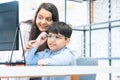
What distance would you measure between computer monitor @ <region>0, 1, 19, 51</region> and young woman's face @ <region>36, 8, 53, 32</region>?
450mm

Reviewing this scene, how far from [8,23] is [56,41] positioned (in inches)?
13.6

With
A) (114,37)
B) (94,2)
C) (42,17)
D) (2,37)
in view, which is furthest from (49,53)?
(94,2)

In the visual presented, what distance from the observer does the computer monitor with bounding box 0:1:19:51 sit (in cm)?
77

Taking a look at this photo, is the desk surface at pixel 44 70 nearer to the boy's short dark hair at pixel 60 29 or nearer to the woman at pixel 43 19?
the boy's short dark hair at pixel 60 29

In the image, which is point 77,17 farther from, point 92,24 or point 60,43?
point 60,43

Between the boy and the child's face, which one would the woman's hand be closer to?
the boy

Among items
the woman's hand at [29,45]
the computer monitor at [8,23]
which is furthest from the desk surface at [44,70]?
the woman's hand at [29,45]

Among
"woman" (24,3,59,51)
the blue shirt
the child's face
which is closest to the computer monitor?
the blue shirt

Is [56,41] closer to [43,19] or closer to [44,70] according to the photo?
[43,19]

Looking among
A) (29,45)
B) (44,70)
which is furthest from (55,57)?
(44,70)

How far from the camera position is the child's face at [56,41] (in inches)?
42.8

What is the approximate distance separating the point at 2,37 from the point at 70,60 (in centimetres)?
32

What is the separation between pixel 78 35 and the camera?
3.34 m

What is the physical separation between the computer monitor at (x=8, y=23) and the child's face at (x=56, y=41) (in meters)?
0.29
